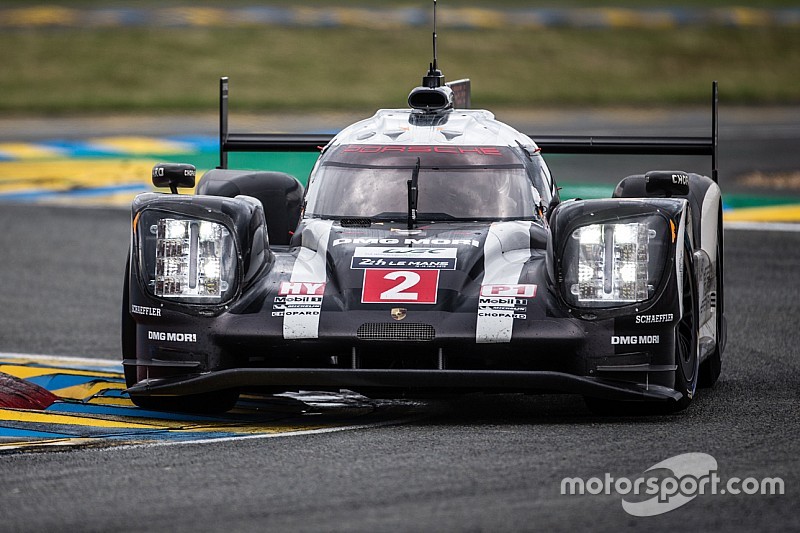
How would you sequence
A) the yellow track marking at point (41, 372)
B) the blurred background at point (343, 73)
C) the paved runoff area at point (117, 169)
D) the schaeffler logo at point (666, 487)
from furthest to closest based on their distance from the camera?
1. the blurred background at point (343, 73)
2. the paved runoff area at point (117, 169)
3. the yellow track marking at point (41, 372)
4. the schaeffler logo at point (666, 487)

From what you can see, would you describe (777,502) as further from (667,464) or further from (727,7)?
(727,7)

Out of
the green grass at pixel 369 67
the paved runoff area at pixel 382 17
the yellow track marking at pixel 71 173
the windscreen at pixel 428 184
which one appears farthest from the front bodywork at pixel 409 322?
the paved runoff area at pixel 382 17

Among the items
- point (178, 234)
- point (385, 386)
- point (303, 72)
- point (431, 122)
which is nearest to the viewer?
point (385, 386)

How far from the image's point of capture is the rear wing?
30.0ft

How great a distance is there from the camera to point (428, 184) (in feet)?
27.2

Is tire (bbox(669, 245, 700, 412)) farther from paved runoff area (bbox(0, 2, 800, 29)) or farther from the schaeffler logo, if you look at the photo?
paved runoff area (bbox(0, 2, 800, 29))

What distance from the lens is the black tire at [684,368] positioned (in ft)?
23.9

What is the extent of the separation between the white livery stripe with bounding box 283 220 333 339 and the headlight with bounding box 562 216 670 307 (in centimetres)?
112

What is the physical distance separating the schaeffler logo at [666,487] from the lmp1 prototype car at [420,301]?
962 millimetres

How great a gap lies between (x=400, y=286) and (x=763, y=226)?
8.62 meters

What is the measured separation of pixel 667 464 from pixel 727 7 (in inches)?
1395

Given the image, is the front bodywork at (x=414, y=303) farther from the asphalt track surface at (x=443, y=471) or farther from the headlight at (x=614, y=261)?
the asphalt track surface at (x=443, y=471)

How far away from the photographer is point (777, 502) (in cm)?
553

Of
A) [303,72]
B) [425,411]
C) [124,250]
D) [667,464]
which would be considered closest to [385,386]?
[425,411]
